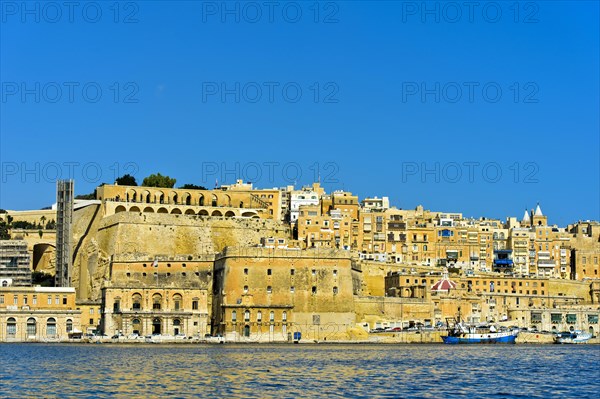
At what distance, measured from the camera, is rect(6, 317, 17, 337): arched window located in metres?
77.7

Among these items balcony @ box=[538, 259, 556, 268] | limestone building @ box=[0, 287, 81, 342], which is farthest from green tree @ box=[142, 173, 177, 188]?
balcony @ box=[538, 259, 556, 268]

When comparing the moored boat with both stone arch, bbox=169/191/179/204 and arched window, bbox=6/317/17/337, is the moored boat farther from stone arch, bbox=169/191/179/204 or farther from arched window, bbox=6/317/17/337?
arched window, bbox=6/317/17/337

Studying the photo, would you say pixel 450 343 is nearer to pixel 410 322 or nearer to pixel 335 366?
pixel 410 322

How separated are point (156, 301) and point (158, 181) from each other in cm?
Answer: 3116

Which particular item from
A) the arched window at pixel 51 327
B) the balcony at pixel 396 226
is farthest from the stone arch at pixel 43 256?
the balcony at pixel 396 226

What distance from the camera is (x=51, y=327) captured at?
259 feet

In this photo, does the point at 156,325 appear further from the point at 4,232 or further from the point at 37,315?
the point at 4,232

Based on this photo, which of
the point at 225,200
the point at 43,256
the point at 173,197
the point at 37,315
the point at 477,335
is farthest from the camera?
the point at 225,200

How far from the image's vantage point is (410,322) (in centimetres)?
8512

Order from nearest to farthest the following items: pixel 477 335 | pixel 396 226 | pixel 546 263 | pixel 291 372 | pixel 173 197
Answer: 1. pixel 291 372
2. pixel 477 335
3. pixel 173 197
4. pixel 396 226
5. pixel 546 263

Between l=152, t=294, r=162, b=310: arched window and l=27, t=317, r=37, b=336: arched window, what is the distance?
330 inches

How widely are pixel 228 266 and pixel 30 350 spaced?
18412 millimetres

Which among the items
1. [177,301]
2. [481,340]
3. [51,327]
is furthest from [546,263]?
[51,327]

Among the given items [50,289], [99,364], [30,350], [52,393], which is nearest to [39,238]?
[50,289]
